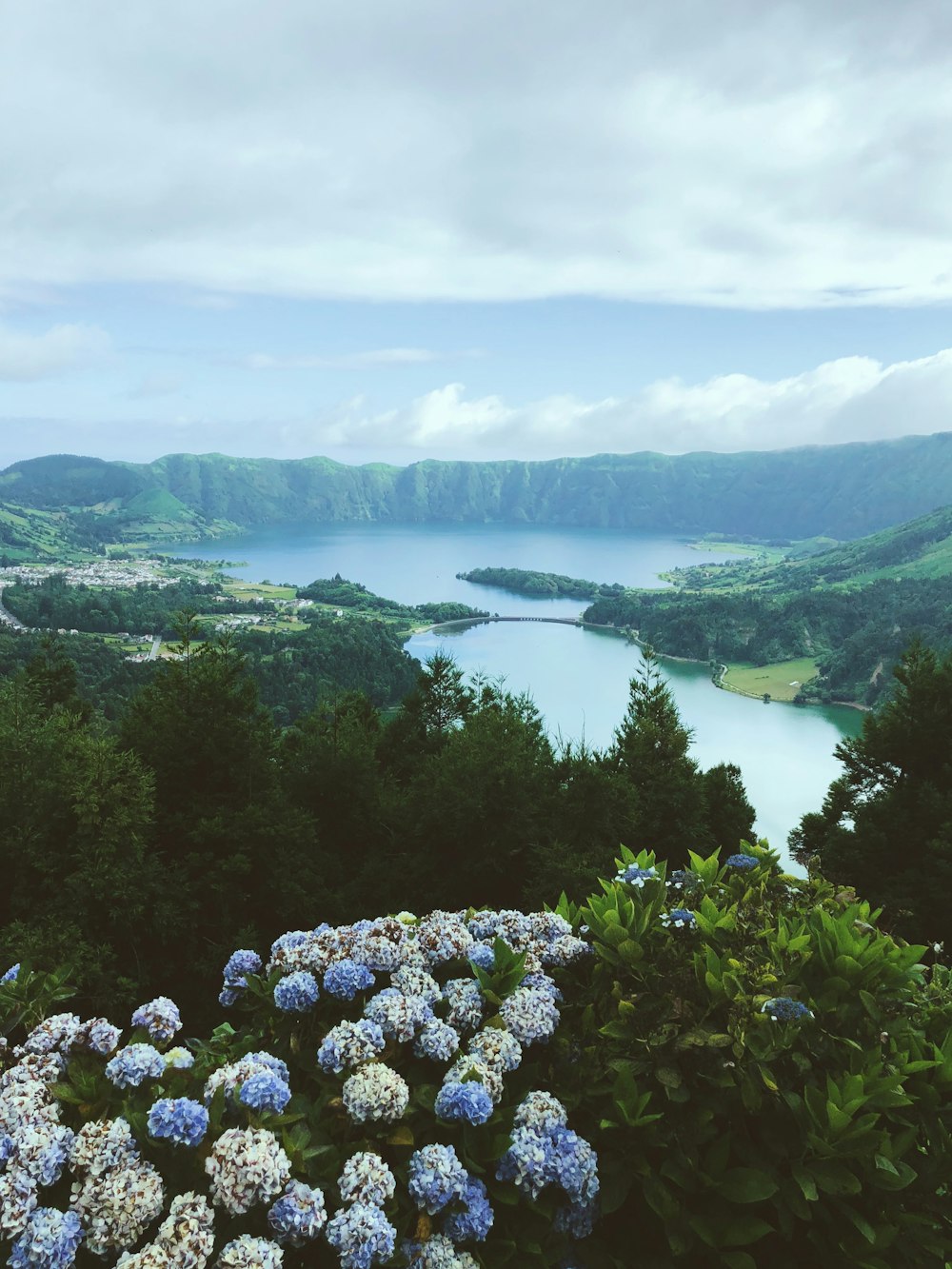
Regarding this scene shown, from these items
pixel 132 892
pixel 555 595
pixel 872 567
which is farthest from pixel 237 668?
pixel 872 567

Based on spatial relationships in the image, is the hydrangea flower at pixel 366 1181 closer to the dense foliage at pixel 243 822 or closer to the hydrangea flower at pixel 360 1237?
the hydrangea flower at pixel 360 1237

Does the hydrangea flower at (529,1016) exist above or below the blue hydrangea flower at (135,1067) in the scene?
below

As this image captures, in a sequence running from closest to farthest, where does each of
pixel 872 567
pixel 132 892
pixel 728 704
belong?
1. pixel 132 892
2. pixel 728 704
3. pixel 872 567

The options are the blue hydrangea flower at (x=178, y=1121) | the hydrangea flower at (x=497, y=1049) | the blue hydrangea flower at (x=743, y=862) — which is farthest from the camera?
the blue hydrangea flower at (x=743, y=862)

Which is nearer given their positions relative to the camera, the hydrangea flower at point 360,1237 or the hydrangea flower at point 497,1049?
the hydrangea flower at point 360,1237

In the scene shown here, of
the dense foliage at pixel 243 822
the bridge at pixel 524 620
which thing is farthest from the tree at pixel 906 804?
the bridge at pixel 524 620

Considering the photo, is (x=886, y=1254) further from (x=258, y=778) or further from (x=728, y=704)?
(x=728, y=704)

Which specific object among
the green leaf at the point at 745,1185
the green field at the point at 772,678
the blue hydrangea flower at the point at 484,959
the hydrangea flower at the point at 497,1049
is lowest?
the green field at the point at 772,678

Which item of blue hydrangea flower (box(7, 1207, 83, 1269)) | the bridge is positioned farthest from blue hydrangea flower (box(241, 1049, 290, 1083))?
the bridge
